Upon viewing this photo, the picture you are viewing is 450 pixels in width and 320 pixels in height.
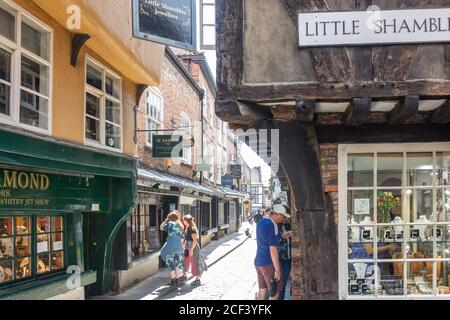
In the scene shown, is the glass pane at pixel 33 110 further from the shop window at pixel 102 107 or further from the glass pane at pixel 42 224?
the glass pane at pixel 42 224

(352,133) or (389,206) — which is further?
(389,206)

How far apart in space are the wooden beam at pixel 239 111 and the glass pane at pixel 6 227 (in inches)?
154

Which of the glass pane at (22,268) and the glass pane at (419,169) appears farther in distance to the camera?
the glass pane at (22,268)

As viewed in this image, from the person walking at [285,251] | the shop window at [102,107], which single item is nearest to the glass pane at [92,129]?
the shop window at [102,107]

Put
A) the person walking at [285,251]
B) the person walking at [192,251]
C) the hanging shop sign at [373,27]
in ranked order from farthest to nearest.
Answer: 1. the person walking at [192,251]
2. the person walking at [285,251]
3. the hanging shop sign at [373,27]

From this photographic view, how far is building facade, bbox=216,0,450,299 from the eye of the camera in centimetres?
470

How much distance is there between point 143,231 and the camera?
13289 mm

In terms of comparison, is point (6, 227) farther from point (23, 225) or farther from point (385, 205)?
point (385, 205)

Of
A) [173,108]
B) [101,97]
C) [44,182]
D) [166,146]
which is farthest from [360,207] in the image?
[173,108]

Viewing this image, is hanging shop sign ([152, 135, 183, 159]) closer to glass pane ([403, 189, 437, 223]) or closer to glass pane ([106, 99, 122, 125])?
glass pane ([106, 99, 122, 125])

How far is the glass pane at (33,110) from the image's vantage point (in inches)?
265

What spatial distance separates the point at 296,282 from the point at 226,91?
264cm

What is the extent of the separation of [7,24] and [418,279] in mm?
5805
